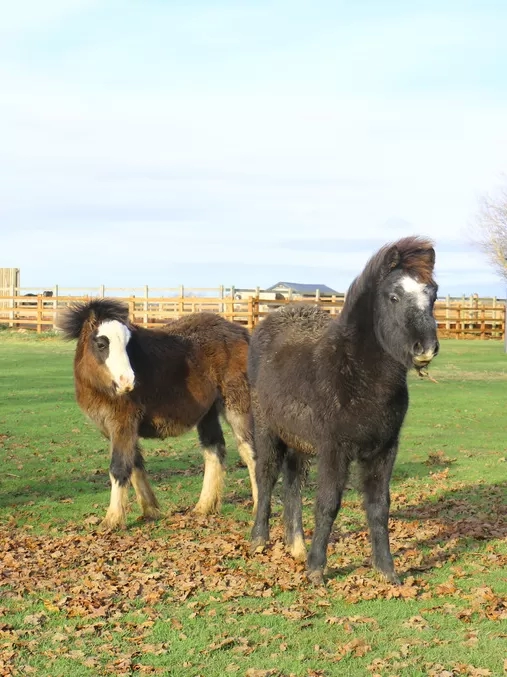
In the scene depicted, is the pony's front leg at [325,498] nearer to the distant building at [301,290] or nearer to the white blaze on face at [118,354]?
the white blaze on face at [118,354]

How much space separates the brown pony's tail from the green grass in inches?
80.8

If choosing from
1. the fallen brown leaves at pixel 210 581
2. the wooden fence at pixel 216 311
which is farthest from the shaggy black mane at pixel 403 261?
the wooden fence at pixel 216 311

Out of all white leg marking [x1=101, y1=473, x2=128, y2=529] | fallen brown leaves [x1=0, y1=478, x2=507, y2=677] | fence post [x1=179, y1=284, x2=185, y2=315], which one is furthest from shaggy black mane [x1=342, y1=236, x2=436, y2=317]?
fence post [x1=179, y1=284, x2=185, y2=315]

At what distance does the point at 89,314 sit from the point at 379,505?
13.3ft

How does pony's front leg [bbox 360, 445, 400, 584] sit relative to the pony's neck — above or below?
below

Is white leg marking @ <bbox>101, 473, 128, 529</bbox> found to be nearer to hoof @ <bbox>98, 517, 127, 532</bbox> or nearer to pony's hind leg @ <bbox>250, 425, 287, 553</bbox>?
hoof @ <bbox>98, 517, 127, 532</bbox>

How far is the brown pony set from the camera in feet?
28.9

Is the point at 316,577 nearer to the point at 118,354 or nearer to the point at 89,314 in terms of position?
the point at 118,354

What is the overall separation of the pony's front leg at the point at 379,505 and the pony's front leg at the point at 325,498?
0.83ft

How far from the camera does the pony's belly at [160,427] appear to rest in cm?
922

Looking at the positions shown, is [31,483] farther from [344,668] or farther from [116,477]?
[344,668]

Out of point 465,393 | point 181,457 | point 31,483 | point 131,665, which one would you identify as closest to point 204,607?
point 131,665

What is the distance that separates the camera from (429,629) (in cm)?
569

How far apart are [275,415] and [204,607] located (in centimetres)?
185
